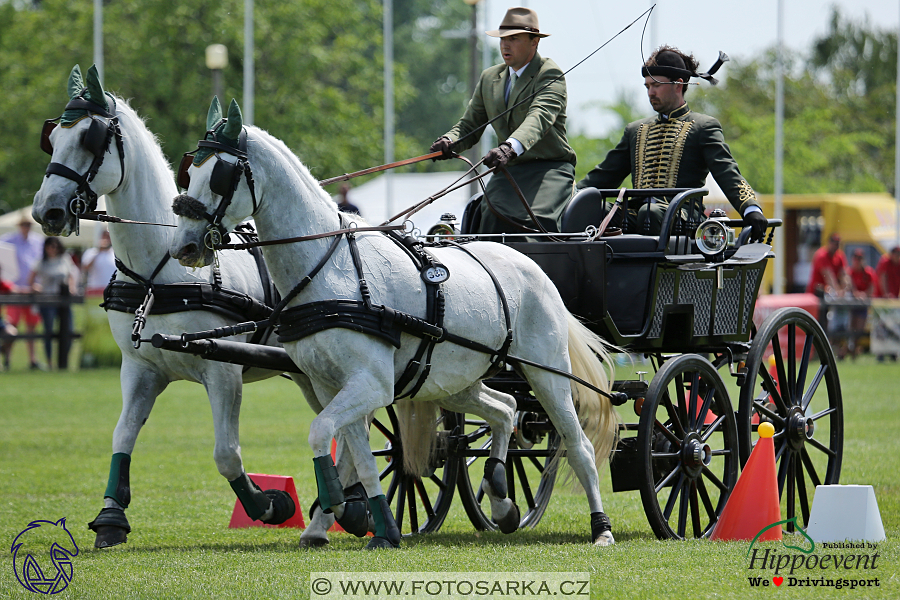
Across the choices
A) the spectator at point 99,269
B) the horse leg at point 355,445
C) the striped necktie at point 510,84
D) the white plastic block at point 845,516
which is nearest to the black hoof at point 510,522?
the horse leg at point 355,445

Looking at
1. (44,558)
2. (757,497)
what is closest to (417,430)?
(757,497)

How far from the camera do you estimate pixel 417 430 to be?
668 centimetres

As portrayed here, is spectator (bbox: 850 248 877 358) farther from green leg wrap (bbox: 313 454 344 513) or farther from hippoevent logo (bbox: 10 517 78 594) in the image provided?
green leg wrap (bbox: 313 454 344 513)

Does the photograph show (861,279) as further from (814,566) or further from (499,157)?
(814,566)

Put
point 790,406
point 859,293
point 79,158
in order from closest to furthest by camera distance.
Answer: point 79,158
point 790,406
point 859,293

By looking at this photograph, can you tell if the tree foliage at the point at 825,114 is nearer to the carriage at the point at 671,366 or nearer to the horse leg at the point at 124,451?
the carriage at the point at 671,366

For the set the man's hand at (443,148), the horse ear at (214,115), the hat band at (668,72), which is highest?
the hat band at (668,72)

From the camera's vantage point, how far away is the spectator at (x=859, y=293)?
20672 mm

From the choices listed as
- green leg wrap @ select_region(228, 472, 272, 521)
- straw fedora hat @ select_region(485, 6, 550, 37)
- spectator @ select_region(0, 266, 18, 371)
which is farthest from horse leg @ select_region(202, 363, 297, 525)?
spectator @ select_region(0, 266, 18, 371)

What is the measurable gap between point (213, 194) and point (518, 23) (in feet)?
8.06

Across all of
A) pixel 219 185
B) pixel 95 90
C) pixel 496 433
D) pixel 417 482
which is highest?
pixel 95 90

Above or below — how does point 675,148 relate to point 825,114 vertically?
below

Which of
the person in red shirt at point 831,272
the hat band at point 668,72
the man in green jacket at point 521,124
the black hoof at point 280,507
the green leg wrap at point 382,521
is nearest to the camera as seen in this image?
the green leg wrap at point 382,521

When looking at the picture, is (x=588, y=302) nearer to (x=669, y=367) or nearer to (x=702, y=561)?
(x=669, y=367)
